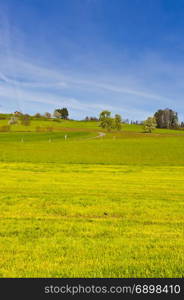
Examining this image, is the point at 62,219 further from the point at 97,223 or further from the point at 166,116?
the point at 166,116

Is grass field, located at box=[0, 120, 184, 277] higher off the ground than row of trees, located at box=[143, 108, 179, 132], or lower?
lower

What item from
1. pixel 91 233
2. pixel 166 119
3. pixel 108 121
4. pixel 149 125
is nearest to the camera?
pixel 91 233

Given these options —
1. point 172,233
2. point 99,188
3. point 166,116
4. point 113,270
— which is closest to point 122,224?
point 172,233

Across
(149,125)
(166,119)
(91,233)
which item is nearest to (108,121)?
(149,125)

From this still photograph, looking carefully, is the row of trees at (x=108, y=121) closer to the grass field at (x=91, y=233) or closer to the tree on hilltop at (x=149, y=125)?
the tree on hilltop at (x=149, y=125)

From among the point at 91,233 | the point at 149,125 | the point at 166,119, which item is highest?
the point at 166,119

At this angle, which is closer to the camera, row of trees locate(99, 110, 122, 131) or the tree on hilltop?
row of trees locate(99, 110, 122, 131)

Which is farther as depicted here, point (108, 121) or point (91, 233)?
point (108, 121)

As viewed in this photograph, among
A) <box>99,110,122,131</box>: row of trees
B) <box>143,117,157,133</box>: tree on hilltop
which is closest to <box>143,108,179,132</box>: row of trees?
<box>143,117,157,133</box>: tree on hilltop

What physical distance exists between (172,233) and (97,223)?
236 cm

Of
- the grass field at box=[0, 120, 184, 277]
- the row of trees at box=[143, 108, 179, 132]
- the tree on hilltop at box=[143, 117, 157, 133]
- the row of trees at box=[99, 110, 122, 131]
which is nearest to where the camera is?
the grass field at box=[0, 120, 184, 277]

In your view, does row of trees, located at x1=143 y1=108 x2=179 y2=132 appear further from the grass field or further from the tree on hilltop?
the grass field

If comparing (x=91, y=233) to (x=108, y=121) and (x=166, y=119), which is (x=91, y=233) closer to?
(x=108, y=121)

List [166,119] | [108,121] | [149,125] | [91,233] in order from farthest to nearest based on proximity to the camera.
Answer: [166,119] < [149,125] < [108,121] < [91,233]
